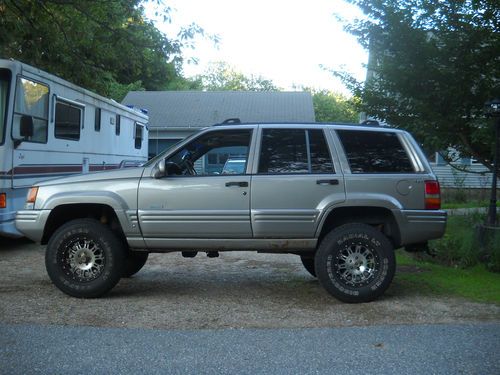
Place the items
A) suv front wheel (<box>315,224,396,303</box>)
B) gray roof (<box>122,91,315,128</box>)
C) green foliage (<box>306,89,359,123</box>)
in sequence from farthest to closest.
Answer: green foliage (<box>306,89,359,123</box>) → gray roof (<box>122,91,315,128</box>) → suv front wheel (<box>315,224,396,303</box>)

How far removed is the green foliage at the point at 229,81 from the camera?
2512 inches

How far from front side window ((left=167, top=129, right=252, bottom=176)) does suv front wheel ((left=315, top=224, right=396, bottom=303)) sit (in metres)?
1.31

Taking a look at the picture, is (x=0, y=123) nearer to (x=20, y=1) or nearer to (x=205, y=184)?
(x=205, y=184)

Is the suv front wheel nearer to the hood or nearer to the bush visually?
the hood

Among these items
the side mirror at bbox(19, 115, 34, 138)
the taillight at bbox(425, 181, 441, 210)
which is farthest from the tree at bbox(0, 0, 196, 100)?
the taillight at bbox(425, 181, 441, 210)

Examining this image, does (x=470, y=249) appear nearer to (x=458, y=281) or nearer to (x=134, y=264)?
(x=458, y=281)

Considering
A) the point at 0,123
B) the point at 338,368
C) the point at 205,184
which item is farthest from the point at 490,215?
the point at 0,123

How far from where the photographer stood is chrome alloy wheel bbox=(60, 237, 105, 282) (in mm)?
6090

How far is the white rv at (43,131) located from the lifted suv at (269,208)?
88.4 inches

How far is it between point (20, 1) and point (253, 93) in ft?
64.5

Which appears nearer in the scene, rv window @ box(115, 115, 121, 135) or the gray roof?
→ rv window @ box(115, 115, 121, 135)

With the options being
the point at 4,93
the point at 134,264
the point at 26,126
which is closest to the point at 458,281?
the point at 134,264

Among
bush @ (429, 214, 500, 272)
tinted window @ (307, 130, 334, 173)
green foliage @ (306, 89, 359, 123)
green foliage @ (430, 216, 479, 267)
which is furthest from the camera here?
green foliage @ (306, 89, 359, 123)

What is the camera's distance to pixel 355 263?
5.96m
